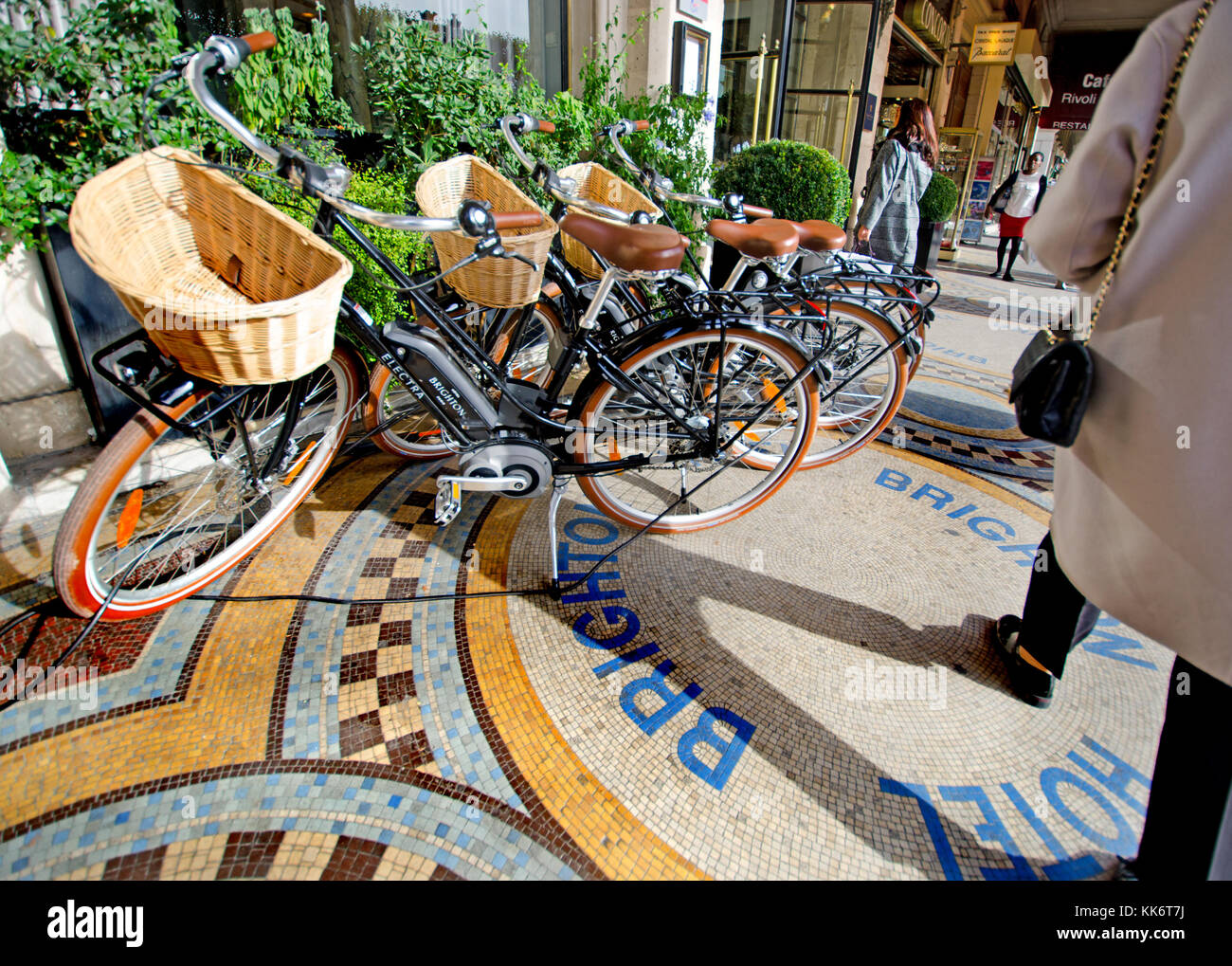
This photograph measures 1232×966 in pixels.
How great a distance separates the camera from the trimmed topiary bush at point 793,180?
5207mm

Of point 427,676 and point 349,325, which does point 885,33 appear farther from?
point 427,676

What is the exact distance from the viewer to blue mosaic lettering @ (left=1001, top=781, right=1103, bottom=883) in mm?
1589

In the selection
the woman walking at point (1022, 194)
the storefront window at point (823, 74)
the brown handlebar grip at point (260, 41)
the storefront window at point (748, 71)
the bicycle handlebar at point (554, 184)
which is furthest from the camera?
the storefront window at point (823, 74)

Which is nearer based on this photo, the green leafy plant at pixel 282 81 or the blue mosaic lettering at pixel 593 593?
the blue mosaic lettering at pixel 593 593

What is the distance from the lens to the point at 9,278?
2.67m

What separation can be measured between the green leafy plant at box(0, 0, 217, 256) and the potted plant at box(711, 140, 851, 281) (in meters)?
4.14

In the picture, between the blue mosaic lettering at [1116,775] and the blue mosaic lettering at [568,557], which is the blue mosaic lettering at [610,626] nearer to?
the blue mosaic lettering at [568,557]

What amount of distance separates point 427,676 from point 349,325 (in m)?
1.27

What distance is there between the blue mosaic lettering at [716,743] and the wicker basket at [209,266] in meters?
A: 1.59

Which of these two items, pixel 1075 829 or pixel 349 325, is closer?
pixel 1075 829

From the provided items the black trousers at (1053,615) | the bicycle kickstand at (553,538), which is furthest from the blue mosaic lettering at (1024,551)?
the bicycle kickstand at (553,538)

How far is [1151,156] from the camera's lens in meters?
1.09

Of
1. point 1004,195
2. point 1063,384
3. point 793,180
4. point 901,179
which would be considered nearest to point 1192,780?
point 1063,384
